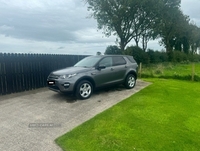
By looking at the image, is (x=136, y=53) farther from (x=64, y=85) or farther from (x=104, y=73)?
(x=64, y=85)

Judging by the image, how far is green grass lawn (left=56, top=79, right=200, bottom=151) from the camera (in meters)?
3.08

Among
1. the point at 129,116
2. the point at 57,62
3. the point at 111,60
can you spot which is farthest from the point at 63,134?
the point at 57,62

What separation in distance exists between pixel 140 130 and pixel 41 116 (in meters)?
2.79

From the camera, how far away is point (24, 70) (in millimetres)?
7758

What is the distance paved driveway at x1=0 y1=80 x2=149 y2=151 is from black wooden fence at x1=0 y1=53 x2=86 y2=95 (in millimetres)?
586

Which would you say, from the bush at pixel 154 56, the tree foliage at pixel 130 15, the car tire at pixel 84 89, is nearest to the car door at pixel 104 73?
the car tire at pixel 84 89

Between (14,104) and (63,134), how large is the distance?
326 centimetres

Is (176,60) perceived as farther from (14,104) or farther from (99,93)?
(14,104)

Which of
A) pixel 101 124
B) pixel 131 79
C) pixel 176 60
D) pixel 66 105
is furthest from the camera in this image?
pixel 176 60

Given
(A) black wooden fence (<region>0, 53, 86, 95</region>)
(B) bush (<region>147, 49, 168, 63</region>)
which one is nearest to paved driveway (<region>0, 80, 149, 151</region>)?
(A) black wooden fence (<region>0, 53, 86, 95</region>)

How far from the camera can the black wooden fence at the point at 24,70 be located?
706 centimetres

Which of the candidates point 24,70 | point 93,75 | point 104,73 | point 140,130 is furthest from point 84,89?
point 24,70

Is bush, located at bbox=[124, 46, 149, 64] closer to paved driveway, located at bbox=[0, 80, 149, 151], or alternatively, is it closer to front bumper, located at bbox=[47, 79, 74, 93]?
paved driveway, located at bbox=[0, 80, 149, 151]

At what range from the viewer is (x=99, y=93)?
23.5 feet
